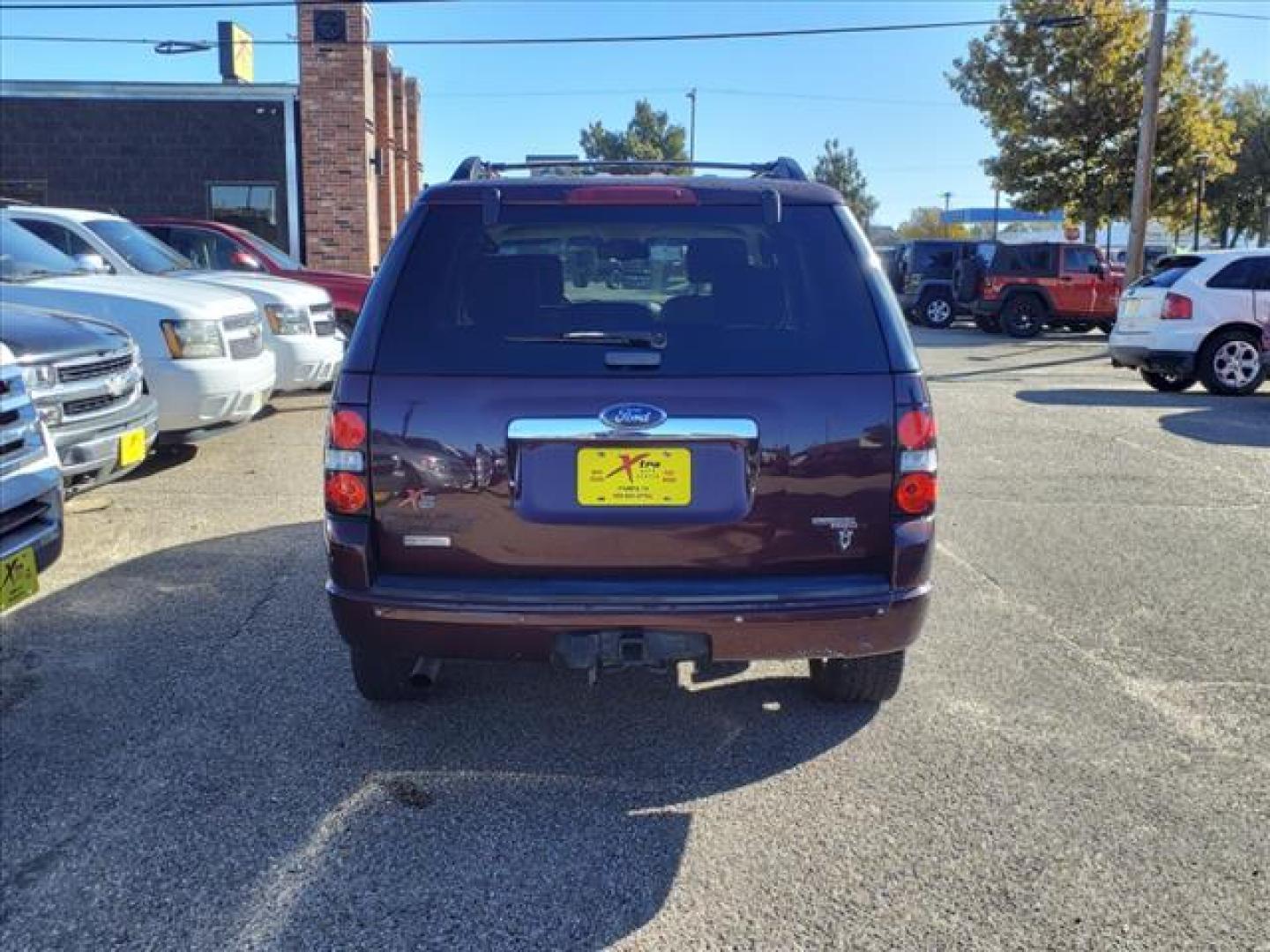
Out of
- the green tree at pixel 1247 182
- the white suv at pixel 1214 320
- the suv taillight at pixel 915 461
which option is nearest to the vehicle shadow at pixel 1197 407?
the white suv at pixel 1214 320

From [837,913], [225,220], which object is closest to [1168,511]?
[837,913]

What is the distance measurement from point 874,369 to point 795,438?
12.6 inches

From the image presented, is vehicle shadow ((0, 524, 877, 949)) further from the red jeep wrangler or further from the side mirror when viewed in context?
the red jeep wrangler

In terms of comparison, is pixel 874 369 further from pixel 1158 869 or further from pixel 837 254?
pixel 1158 869

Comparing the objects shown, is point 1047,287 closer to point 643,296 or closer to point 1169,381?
point 1169,381

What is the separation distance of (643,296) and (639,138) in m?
62.2

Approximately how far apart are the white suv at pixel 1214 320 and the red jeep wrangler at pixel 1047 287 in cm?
1026

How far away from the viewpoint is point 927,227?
298 feet

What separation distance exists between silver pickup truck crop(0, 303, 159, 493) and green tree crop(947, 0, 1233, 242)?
27.2m

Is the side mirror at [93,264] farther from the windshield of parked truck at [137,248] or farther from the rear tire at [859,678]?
the rear tire at [859,678]

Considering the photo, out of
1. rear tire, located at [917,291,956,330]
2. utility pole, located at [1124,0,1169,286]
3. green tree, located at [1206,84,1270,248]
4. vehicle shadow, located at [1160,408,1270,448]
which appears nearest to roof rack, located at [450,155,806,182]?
vehicle shadow, located at [1160,408,1270,448]

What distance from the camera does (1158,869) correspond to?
9.83 feet

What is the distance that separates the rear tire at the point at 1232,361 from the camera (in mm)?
12414

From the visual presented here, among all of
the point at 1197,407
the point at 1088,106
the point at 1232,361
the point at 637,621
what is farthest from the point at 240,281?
the point at 1088,106
